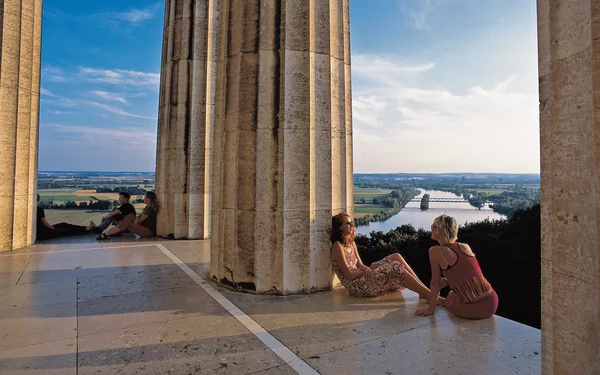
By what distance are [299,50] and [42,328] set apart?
5.27m

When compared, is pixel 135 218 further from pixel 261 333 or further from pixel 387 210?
pixel 387 210

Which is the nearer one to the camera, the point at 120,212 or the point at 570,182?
the point at 570,182

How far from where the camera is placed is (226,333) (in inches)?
178

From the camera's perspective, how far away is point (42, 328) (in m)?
4.67

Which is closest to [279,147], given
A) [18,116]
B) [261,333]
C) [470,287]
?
[261,333]

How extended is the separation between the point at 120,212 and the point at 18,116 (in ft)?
12.7

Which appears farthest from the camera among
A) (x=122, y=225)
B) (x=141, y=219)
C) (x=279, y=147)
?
(x=141, y=219)

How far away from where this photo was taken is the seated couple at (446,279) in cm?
489

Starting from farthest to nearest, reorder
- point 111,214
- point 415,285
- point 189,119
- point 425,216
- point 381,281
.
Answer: point 425,216, point 111,214, point 189,119, point 381,281, point 415,285

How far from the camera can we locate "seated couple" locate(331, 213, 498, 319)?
4887mm

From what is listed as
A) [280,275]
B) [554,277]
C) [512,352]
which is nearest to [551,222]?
[554,277]

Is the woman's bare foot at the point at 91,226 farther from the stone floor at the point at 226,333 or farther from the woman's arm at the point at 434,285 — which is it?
the woman's arm at the point at 434,285

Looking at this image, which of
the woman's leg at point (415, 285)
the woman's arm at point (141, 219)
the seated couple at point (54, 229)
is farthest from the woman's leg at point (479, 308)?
the seated couple at point (54, 229)

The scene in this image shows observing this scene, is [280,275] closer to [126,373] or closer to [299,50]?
[126,373]
